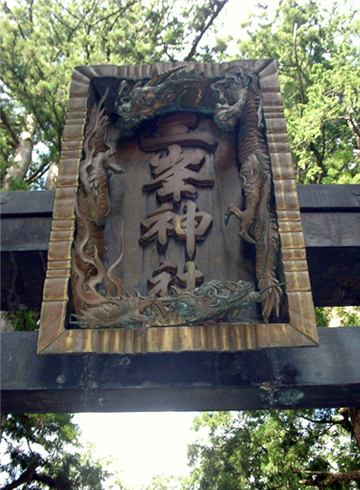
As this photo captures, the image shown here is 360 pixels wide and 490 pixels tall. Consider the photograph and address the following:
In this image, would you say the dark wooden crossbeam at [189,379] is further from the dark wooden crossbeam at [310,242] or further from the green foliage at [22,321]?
the green foliage at [22,321]

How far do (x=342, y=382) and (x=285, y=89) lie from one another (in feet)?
36.3

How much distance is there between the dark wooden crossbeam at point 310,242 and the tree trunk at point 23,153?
236 inches

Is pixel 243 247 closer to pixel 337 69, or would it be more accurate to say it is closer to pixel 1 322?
pixel 1 322

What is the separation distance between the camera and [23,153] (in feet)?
32.8

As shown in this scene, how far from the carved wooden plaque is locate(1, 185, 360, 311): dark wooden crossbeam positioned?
0.57m

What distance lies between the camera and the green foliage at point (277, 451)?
24.2 feet

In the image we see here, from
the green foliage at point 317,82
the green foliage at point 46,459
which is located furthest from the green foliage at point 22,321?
the green foliage at point 317,82

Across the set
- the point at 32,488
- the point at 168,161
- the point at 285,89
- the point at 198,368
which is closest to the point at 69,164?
the point at 168,161

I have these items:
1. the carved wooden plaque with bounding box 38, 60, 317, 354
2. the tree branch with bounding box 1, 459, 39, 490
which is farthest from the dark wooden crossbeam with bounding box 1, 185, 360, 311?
the tree branch with bounding box 1, 459, 39, 490

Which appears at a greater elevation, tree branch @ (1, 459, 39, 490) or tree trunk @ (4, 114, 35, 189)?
tree trunk @ (4, 114, 35, 189)

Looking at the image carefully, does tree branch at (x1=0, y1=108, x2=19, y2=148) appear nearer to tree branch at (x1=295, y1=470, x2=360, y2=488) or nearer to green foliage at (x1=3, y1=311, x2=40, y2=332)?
green foliage at (x1=3, y1=311, x2=40, y2=332)

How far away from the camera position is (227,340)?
7.87ft

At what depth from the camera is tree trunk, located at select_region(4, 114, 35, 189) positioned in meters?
9.28

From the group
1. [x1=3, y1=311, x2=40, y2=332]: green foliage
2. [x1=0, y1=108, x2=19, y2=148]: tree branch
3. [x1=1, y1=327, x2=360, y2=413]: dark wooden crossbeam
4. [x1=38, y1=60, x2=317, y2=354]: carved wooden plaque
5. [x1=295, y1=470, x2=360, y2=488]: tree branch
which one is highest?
[x1=0, y1=108, x2=19, y2=148]: tree branch
